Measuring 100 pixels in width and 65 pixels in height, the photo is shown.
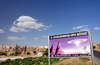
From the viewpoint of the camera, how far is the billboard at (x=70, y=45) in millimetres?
7344

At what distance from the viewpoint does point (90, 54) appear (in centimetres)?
701

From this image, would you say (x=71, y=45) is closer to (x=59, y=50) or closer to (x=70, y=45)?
(x=70, y=45)

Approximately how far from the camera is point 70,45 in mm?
7996

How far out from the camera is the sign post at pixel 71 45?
7274mm

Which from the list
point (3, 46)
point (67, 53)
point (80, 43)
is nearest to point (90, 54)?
point (80, 43)

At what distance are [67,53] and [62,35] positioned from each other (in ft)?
5.46

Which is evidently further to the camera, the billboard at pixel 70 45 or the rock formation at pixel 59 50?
the rock formation at pixel 59 50

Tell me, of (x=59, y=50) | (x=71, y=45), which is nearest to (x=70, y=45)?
(x=71, y=45)

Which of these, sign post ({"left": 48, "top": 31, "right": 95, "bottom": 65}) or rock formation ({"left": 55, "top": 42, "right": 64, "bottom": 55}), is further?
rock formation ({"left": 55, "top": 42, "right": 64, "bottom": 55})

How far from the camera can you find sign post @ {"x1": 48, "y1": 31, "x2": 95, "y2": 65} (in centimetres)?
727

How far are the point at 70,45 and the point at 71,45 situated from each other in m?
0.09

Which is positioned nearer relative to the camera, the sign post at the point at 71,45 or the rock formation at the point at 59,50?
the sign post at the point at 71,45

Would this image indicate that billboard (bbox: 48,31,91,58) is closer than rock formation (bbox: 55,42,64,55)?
Yes

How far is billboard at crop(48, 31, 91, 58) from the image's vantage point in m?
7.34
